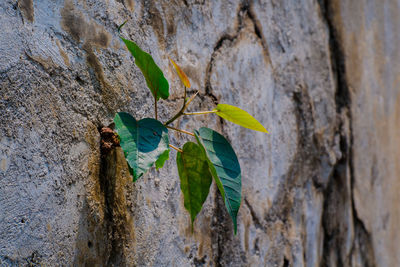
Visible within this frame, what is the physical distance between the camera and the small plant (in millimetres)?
585

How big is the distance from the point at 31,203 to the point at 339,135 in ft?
3.38

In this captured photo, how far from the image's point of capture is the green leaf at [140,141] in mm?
571

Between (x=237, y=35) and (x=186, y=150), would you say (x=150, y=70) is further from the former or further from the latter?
(x=237, y=35)

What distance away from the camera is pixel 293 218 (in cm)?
115

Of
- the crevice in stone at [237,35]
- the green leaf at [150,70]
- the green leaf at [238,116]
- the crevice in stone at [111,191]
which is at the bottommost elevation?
the crevice in stone at [111,191]

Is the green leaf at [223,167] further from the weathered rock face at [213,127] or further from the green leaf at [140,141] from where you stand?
the weathered rock face at [213,127]

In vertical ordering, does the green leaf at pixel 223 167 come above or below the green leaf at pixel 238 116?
below

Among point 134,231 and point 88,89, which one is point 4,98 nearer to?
point 88,89

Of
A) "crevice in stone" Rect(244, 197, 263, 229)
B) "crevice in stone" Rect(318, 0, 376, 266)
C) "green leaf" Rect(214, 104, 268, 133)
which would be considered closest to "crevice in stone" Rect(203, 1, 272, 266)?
"crevice in stone" Rect(244, 197, 263, 229)

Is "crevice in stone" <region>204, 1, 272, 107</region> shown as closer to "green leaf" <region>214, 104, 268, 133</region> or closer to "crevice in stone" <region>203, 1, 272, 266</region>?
"crevice in stone" <region>203, 1, 272, 266</region>

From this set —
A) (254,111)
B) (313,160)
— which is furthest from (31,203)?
(313,160)

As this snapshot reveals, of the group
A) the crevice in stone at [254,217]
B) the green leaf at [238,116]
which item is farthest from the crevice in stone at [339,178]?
the green leaf at [238,116]

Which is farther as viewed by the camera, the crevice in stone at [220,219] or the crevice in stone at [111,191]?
the crevice in stone at [220,219]

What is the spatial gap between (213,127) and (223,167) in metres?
0.32
